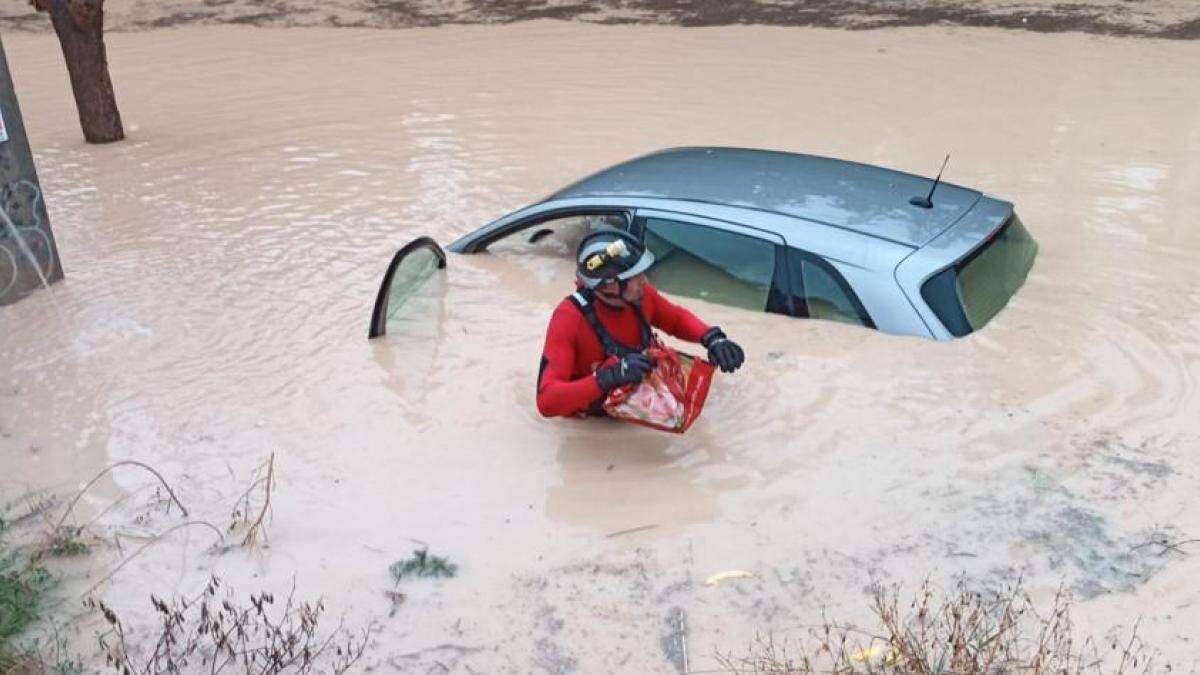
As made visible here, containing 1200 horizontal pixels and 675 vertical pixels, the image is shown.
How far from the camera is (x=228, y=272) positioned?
837 centimetres

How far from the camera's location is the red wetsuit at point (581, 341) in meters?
5.44

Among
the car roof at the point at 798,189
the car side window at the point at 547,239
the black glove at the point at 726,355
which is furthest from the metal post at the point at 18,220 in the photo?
the black glove at the point at 726,355

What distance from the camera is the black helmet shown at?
535 cm

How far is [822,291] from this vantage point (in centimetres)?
629

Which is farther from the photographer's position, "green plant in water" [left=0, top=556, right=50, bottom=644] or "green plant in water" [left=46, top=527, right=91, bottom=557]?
"green plant in water" [left=46, top=527, right=91, bottom=557]

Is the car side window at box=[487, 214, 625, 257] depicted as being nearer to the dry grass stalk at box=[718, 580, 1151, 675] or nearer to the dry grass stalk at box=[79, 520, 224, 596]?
the dry grass stalk at box=[79, 520, 224, 596]

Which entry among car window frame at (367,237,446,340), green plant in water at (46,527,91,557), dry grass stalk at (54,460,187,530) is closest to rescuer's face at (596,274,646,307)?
car window frame at (367,237,446,340)

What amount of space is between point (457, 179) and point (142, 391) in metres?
4.39

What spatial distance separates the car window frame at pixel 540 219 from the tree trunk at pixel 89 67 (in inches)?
234

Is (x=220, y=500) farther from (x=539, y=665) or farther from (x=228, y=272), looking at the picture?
(x=228, y=272)

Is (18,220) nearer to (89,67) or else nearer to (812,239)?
(89,67)

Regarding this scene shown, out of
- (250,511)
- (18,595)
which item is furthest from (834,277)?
(18,595)

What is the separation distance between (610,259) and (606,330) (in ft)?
1.45

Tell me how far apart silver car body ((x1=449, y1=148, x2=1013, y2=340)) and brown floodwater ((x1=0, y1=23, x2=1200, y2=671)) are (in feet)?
1.34
